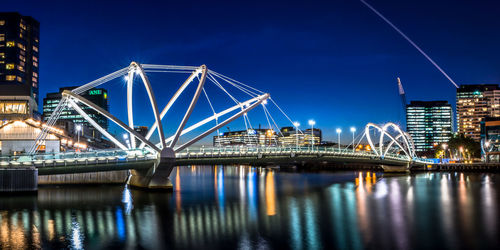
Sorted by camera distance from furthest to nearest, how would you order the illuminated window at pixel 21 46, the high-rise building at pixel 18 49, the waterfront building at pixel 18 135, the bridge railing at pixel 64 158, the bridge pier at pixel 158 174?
the illuminated window at pixel 21 46 → the high-rise building at pixel 18 49 → the waterfront building at pixel 18 135 → the bridge pier at pixel 158 174 → the bridge railing at pixel 64 158

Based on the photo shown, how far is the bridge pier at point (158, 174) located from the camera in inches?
1946

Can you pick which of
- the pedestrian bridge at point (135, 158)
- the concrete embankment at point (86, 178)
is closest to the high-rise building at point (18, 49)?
the concrete embankment at point (86, 178)

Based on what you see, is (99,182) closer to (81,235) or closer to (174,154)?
(174,154)

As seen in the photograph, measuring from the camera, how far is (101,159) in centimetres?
4675

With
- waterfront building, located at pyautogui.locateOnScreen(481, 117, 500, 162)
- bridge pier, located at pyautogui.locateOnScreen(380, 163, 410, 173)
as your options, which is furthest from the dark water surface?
waterfront building, located at pyautogui.locateOnScreen(481, 117, 500, 162)

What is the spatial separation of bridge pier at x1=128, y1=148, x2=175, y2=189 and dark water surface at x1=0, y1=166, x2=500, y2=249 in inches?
99.9

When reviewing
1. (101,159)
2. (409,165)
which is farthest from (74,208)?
(409,165)

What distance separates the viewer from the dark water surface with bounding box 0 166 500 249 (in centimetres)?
2583

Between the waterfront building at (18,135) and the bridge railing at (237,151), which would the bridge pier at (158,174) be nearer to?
the bridge railing at (237,151)

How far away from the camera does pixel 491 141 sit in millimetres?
141125

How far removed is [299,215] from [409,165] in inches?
3133

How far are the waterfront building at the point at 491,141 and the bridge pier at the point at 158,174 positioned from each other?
11938cm

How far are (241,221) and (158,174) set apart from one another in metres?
21.1

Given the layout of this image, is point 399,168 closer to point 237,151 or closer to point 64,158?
point 237,151
